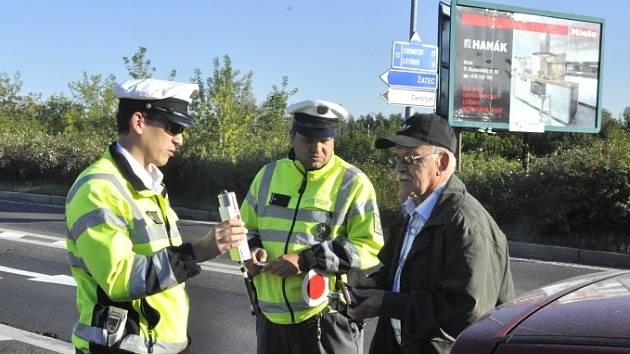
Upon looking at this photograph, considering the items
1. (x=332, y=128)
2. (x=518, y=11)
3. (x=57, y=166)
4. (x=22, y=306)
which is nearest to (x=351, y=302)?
(x=332, y=128)

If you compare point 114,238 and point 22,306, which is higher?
point 114,238

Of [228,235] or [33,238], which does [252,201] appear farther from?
[33,238]

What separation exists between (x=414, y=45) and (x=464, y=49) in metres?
3.48

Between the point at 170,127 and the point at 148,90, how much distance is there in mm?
164

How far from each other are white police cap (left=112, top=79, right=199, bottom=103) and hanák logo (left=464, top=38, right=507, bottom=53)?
1223 centimetres

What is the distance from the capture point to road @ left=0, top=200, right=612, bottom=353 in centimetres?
554

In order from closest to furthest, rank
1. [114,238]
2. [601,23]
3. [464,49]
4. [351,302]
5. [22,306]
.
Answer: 1. [114,238]
2. [351,302]
3. [22,306]
4. [464,49]
5. [601,23]

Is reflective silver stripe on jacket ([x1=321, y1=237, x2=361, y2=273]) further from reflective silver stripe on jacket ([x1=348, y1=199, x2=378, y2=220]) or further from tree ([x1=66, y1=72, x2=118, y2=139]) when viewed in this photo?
tree ([x1=66, y1=72, x2=118, y2=139])

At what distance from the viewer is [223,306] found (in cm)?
673

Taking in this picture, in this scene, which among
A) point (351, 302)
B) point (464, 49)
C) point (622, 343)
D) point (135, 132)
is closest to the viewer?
point (622, 343)

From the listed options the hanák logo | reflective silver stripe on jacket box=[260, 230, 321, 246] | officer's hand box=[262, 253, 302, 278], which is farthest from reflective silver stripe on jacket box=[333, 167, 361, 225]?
Answer: the hanák logo

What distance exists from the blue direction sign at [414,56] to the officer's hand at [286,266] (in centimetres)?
802

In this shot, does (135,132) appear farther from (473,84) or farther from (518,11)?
(518,11)

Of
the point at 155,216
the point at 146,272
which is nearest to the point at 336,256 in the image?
the point at 155,216
